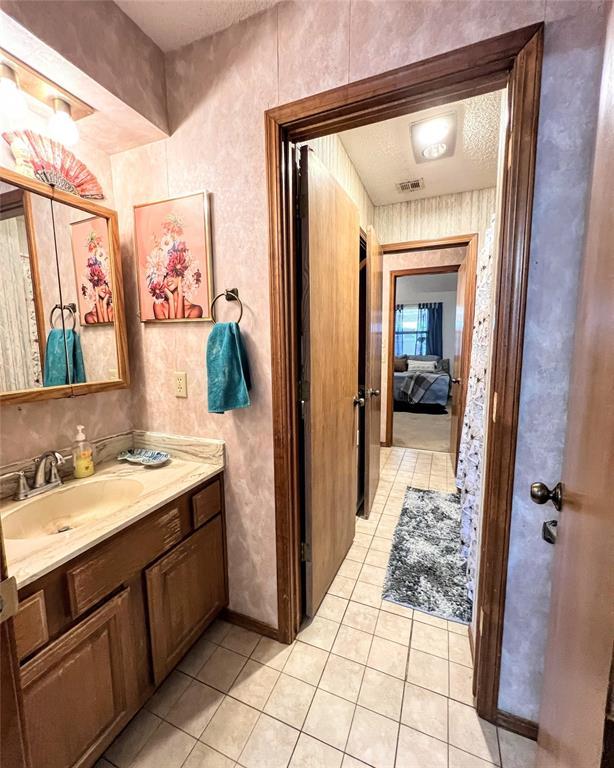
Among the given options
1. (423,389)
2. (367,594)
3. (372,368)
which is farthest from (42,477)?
(423,389)

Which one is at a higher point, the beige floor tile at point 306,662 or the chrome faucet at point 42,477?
the chrome faucet at point 42,477

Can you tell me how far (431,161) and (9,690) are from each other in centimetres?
317

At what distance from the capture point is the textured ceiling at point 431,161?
1.89 meters

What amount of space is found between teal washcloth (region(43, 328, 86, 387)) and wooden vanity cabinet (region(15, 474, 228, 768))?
26.7 inches

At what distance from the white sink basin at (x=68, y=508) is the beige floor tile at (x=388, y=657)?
4.13ft

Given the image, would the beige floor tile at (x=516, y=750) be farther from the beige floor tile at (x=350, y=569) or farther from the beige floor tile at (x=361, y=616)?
the beige floor tile at (x=350, y=569)

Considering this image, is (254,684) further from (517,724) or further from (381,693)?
(517,724)

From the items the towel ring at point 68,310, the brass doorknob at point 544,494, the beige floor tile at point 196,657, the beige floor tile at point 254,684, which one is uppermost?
the towel ring at point 68,310

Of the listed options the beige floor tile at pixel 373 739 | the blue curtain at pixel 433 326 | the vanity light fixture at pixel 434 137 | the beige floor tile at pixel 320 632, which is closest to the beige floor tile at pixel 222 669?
the beige floor tile at pixel 320 632

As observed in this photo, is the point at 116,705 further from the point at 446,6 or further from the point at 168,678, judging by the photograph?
the point at 446,6

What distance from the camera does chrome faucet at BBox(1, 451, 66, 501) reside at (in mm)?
1205

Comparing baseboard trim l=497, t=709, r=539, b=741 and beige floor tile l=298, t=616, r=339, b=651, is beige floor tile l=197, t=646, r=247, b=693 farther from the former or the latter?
baseboard trim l=497, t=709, r=539, b=741

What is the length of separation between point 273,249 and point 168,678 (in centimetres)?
182

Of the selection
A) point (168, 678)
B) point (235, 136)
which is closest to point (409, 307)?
point (235, 136)
